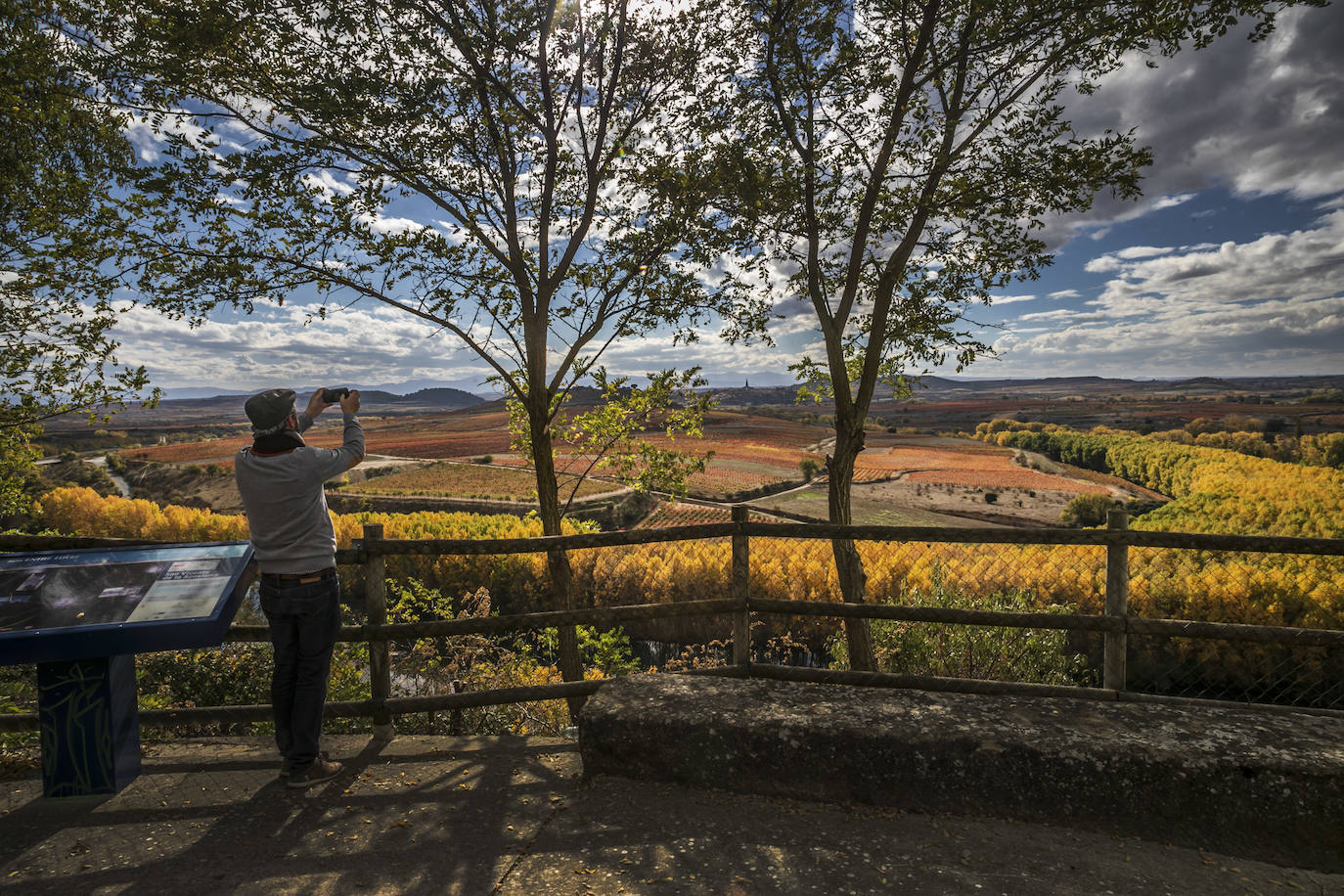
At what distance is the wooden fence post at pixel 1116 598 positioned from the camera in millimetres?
4547

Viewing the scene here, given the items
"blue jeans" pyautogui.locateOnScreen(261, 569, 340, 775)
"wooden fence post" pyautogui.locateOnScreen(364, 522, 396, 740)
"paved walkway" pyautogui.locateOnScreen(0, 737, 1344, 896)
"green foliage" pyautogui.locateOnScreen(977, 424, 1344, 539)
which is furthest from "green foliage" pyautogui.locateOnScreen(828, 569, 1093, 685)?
"blue jeans" pyautogui.locateOnScreen(261, 569, 340, 775)

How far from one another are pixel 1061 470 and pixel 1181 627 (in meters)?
68.6

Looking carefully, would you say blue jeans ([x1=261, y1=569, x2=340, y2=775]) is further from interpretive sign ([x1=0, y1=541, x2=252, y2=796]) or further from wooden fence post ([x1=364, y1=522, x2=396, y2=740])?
wooden fence post ([x1=364, y1=522, x2=396, y2=740])

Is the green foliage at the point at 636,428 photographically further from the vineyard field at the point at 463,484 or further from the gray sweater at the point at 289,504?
the vineyard field at the point at 463,484

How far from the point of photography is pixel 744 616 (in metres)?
5.03

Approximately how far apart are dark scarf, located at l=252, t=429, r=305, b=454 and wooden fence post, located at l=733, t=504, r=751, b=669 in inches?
113

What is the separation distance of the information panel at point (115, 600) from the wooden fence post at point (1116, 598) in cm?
544

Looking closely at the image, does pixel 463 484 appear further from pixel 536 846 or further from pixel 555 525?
pixel 536 846

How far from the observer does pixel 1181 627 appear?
4.36 m

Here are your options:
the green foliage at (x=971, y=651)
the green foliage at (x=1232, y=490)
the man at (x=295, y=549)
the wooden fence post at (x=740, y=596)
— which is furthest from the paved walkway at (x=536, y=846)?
the green foliage at (x=1232, y=490)

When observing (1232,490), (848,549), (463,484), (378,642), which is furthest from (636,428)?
(463,484)

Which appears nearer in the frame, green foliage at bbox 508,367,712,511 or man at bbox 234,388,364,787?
man at bbox 234,388,364,787

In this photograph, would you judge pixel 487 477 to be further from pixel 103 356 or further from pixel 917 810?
pixel 917 810

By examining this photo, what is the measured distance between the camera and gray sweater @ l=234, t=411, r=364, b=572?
3395mm
